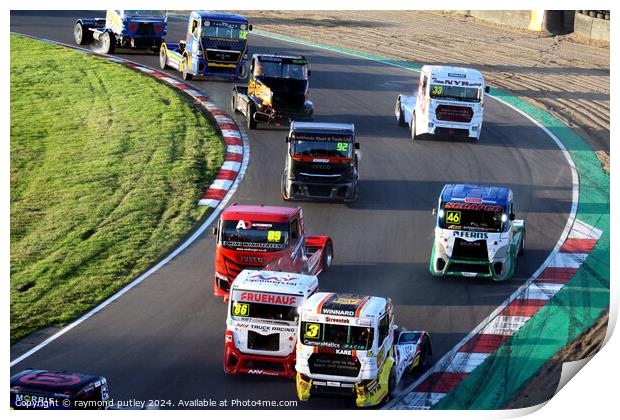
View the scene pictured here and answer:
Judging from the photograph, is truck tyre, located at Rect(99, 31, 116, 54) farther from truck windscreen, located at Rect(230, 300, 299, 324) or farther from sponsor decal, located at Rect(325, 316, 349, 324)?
sponsor decal, located at Rect(325, 316, 349, 324)

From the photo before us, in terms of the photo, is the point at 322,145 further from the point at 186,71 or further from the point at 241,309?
the point at 186,71

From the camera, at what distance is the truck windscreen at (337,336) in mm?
22297

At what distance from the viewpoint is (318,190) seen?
3462 centimetres

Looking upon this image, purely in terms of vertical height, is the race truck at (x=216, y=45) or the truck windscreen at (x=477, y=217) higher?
the race truck at (x=216, y=45)

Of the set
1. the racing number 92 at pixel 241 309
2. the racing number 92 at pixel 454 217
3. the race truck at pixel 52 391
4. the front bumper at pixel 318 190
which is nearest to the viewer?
the race truck at pixel 52 391

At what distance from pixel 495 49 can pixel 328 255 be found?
27.8m

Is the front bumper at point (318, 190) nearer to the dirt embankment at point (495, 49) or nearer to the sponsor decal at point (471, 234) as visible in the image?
the sponsor decal at point (471, 234)

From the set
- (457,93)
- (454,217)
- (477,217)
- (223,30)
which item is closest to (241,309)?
(454,217)

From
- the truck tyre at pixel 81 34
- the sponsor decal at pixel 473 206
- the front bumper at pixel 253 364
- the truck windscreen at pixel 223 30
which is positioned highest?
the truck windscreen at pixel 223 30

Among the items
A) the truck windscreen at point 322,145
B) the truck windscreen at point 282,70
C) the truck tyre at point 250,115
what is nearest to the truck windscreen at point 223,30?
the truck windscreen at point 282,70

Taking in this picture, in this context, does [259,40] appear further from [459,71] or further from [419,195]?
[419,195]

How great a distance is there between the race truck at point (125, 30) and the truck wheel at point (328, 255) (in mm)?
22710

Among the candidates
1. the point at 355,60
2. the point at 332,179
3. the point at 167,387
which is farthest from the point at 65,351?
the point at 355,60

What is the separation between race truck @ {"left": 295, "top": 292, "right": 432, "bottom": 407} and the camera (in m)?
22.3
